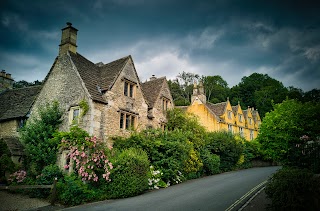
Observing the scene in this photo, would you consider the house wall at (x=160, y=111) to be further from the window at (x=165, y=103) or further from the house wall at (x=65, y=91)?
the house wall at (x=65, y=91)

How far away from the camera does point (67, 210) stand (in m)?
11.6

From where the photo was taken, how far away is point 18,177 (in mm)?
16047

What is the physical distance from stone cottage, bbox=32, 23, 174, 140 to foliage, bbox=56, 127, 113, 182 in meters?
1.10

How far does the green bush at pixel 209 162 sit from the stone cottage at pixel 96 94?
561cm

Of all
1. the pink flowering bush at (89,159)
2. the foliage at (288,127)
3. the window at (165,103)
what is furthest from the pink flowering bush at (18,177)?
the foliage at (288,127)

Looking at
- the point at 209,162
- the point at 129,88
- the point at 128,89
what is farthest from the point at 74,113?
the point at 209,162

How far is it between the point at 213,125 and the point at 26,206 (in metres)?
28.0

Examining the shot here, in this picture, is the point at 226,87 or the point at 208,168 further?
the point at 226,87

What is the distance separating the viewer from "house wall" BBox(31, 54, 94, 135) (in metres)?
17.5

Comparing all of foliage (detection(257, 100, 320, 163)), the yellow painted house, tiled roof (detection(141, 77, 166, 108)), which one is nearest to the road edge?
foliage (detection(257, 100, 320, 163))

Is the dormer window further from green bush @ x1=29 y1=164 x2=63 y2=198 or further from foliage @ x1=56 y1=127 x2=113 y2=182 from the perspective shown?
green bush @ x1=29 y1=164 x2=63 y2=198

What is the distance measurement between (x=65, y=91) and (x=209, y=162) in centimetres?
1488

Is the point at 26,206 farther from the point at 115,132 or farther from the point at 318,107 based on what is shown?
the point at 318,107

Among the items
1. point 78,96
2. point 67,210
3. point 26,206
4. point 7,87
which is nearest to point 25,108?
point 78,96
